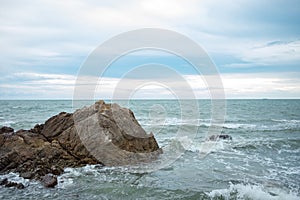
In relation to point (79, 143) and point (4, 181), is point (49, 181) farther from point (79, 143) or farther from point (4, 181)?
point (79, 143)

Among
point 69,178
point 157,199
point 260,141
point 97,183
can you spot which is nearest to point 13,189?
point 69,178

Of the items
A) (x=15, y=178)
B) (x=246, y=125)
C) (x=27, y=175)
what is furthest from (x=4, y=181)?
(x=246, y=125)

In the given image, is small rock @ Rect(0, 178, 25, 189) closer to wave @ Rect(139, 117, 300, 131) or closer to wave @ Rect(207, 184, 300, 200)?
wave @ Rect(207, 184, 300, 200)

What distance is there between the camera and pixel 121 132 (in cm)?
1384

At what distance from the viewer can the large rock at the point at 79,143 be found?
11.6m

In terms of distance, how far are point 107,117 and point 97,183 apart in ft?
13.8

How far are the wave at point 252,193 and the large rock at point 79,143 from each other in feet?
15.7

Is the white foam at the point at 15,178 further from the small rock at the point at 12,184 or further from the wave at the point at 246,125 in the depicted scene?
the wave at the point at 246,125

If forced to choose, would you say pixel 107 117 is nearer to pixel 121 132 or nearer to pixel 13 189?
pixel 121 132

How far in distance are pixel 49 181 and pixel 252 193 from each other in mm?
6762

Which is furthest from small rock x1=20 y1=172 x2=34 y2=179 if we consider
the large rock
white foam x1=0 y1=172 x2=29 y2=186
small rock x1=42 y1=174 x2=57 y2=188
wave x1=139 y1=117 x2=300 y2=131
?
wave x1=139 y1=117 x2=300 y2=131

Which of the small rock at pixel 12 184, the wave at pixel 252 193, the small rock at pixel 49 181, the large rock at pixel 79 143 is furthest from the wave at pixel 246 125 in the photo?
the small rock at pixel 12 184

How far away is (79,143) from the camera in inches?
511

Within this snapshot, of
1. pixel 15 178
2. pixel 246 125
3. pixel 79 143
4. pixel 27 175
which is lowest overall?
pixel 246 125
